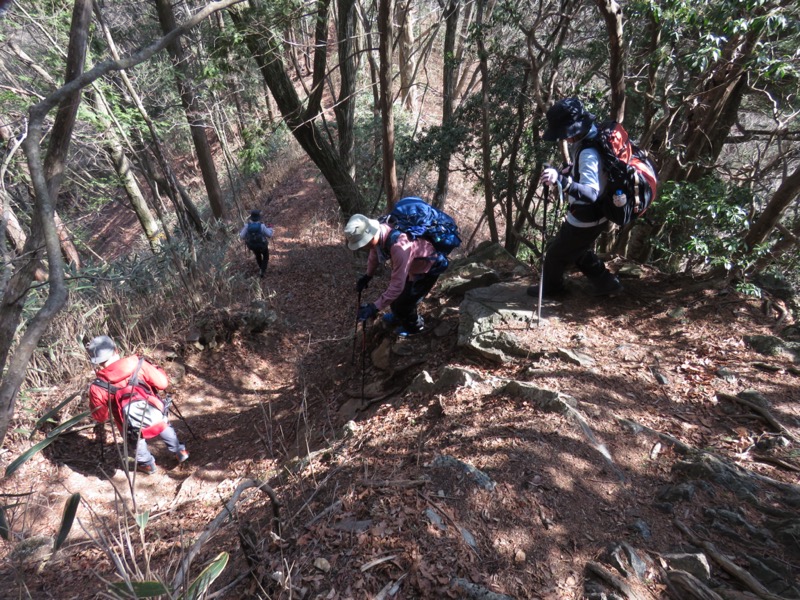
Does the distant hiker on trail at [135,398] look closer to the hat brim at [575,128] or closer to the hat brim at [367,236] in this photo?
the hat brim at [367,236]

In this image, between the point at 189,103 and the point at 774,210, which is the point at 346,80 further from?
the point at 774,210

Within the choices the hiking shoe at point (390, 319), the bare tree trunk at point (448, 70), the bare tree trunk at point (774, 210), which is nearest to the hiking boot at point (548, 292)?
the hiking shoe at point (390, 319)

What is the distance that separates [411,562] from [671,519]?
55.2 inches

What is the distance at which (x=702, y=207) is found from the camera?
3.69 m

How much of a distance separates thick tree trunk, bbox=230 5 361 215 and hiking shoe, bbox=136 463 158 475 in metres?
4.54

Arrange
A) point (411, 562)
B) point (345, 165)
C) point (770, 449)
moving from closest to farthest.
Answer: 1. point (411, 562)
2. point (770, 449)
3. point (345, 165)

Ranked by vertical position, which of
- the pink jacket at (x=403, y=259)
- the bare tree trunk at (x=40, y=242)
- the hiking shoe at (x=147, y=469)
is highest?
the bare tree trunk at (x=40, y=242)

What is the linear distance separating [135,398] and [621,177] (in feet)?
15.4

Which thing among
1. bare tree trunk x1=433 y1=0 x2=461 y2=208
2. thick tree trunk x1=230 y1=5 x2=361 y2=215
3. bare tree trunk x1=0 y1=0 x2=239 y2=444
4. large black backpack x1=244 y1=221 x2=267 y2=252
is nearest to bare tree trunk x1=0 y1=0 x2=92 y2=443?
bare tree trunk x1=0 y1=0 x2=239 y2=444

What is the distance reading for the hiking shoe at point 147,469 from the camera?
422cm

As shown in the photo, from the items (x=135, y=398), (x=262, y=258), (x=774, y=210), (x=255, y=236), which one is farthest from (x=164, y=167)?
(x=774, y=210)

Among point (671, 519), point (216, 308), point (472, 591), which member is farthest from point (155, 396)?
point (671, 519)

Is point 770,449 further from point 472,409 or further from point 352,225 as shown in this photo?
point 352,225

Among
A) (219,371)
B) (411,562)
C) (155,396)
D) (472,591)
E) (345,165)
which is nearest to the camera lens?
(472,591)
